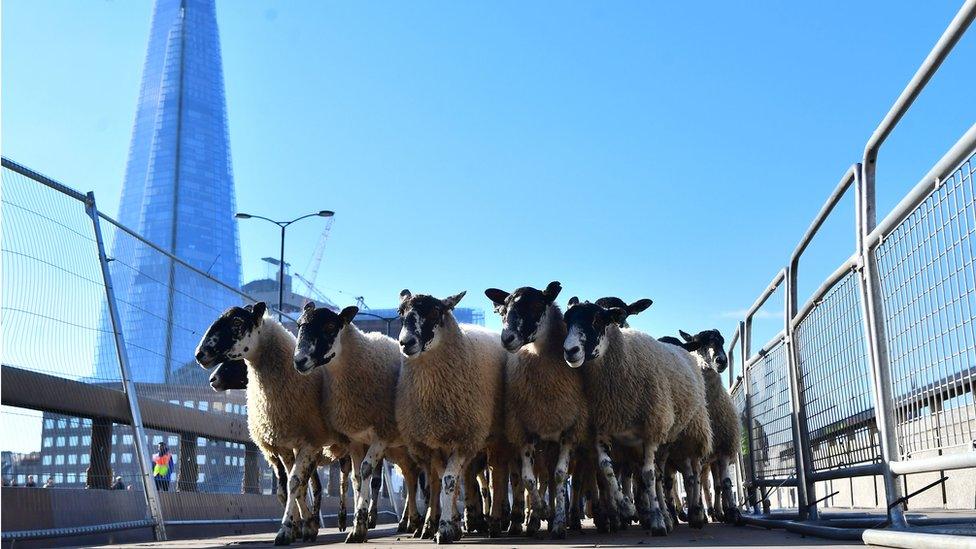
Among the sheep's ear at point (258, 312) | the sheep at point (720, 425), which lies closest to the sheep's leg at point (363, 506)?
the sheep's ear at point (258, 312)

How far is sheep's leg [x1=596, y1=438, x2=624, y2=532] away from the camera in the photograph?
984cm

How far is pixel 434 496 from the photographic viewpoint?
10234mm

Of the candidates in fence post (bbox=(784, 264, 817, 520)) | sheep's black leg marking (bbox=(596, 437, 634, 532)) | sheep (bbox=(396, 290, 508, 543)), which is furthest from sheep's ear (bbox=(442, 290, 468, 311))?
fence post (bbox=(784, 264, 817, 520))

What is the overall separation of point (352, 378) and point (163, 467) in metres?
5.00

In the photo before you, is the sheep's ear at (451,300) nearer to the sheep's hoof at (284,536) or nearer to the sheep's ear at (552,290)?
the sheep's ear at (552,290)

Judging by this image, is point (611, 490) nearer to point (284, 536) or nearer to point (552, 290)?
point (552, 290)

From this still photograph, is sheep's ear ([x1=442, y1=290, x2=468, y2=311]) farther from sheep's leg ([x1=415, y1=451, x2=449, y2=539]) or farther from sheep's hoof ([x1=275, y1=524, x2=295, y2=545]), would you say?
sheep's hoof ([x1=275, y1=524, x2=295, y2=545])

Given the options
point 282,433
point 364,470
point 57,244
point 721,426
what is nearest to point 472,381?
point 364,470

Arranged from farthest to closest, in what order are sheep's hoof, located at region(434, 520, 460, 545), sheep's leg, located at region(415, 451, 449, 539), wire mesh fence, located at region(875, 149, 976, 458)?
1. sheep's leg, located at region(415, 451, 449, 539)
2. sheep's hoof, located at region(434, 520, 460, 545)
3. wire mesh fence, located at region(875, 149, 976, 458)

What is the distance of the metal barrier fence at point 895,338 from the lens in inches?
194

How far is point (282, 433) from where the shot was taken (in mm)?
10633

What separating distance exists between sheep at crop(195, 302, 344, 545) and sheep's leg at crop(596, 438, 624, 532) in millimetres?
3140

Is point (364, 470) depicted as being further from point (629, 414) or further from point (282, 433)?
point (629, 414)

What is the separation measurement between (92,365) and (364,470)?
4039 mm
